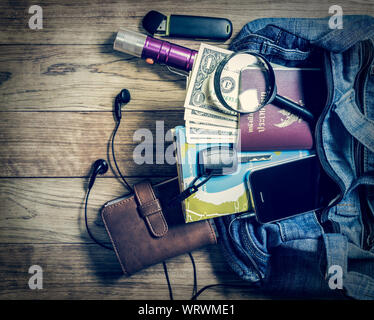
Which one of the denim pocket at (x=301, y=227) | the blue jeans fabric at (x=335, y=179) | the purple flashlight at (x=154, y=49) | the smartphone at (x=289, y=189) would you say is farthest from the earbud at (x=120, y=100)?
the denim pocket at (x=301, y=227)

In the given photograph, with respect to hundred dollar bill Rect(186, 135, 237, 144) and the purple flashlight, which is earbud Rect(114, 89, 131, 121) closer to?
the purple flashlight

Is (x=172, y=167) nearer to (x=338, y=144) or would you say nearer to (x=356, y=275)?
(x=338, y=144)

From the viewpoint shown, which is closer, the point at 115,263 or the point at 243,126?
the point at 243,126

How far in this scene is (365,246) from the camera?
892 mm

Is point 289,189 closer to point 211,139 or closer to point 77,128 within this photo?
point 211,139

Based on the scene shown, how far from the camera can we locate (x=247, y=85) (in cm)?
85

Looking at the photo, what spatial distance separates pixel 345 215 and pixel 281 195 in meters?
0.23

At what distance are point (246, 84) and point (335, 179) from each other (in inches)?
16.4

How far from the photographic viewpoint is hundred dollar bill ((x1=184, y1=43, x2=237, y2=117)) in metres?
0.87

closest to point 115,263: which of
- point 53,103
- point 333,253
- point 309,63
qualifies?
point 53,103

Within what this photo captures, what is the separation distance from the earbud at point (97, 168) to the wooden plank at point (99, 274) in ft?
0.88

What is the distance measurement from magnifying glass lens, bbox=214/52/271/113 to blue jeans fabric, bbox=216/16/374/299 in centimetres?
6

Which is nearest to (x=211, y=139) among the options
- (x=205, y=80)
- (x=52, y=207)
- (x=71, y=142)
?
(x=205, y=80)

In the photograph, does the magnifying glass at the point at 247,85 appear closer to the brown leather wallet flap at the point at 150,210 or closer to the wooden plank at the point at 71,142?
the wooden plank at the point at 71,142
